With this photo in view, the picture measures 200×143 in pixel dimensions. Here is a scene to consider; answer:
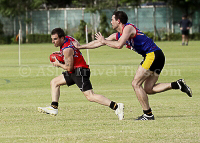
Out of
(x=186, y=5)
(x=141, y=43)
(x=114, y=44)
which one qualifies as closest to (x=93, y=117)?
(x=114, y=44)

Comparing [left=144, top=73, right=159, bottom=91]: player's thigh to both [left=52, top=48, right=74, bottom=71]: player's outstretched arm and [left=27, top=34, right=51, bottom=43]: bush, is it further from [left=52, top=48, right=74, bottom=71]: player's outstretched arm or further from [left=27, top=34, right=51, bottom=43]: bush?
[left=27, top=34, right=51, bottom=43]: bush

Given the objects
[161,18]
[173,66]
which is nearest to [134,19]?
[161,18]

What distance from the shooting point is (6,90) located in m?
15.0

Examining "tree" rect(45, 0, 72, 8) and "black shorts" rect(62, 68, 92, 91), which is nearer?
"black shorts" rect(62, 68, 92, 91)

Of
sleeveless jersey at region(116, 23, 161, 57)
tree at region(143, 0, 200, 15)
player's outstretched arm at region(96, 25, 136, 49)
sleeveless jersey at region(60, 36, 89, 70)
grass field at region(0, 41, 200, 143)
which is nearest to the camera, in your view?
grass field at region(0, 41, 200, 143)

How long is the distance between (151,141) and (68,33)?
48.9 metres

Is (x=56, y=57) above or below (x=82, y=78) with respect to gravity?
above

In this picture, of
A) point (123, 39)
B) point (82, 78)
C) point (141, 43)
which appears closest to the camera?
point (123, 39)

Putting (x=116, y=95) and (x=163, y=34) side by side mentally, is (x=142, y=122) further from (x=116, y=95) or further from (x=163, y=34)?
(x=163, y=34)

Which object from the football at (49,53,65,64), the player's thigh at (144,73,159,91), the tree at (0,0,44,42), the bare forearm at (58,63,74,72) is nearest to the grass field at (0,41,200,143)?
the player's thigh at (144,73,159,91)

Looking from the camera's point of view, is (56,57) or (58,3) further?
(58,3)

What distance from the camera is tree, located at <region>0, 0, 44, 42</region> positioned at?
2134 inches

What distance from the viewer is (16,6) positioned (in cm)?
5472

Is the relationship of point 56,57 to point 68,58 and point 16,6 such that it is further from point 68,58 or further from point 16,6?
point 16,6
